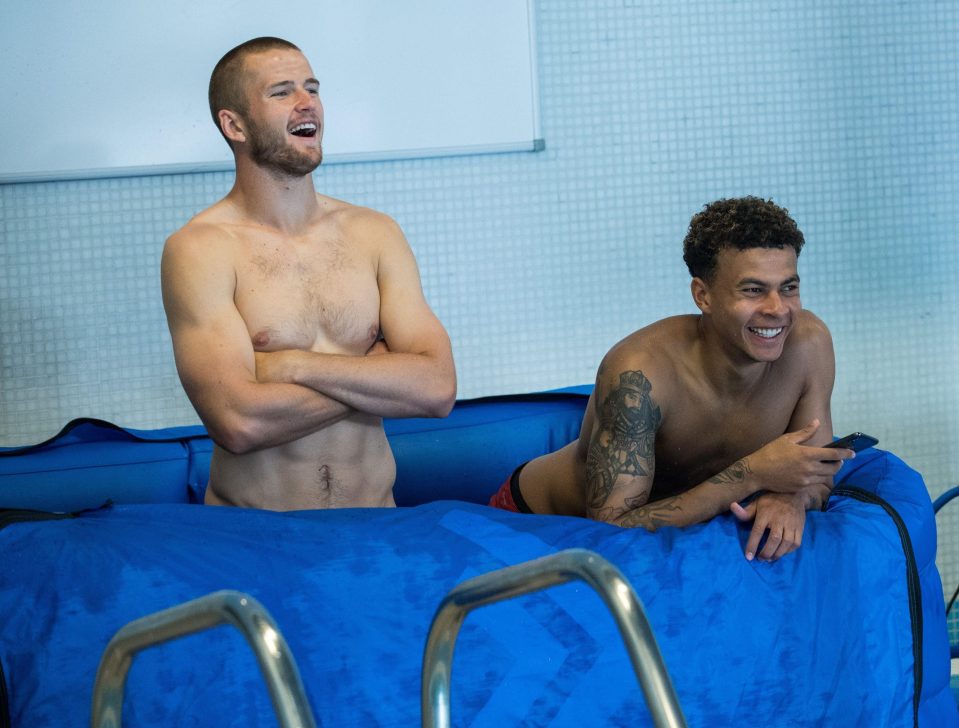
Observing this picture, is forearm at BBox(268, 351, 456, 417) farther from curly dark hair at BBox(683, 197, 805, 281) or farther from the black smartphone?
the black smartphone

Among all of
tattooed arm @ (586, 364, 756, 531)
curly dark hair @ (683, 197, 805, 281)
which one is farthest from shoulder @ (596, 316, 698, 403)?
curly dark hair @ (683, 197, 805, 281)

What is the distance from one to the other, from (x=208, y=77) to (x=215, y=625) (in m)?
2.64

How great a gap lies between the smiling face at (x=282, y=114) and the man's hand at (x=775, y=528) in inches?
38.2

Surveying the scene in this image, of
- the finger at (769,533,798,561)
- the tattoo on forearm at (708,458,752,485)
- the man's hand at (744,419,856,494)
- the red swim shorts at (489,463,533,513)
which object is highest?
the man's hand at (744,419,856,494)

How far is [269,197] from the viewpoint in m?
2.03

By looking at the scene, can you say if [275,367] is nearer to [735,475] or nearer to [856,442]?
[735,475]

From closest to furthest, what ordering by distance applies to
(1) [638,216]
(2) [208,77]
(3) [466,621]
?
(3) [466,621] < (2) [208,77] < (1) [638,216]

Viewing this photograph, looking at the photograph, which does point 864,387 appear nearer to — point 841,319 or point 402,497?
point 841,319

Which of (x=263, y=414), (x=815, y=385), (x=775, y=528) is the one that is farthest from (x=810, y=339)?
(x=263, y=414)

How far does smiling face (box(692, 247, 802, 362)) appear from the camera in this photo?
1997mm

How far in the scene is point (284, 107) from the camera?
77.2 inches

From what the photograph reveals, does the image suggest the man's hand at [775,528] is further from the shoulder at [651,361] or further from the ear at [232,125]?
the ear at [232,125]

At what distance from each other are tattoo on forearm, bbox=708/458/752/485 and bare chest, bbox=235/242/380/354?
0.68m

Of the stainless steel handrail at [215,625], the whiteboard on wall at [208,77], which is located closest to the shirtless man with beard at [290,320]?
the stainless steel handrail at [215,625]
